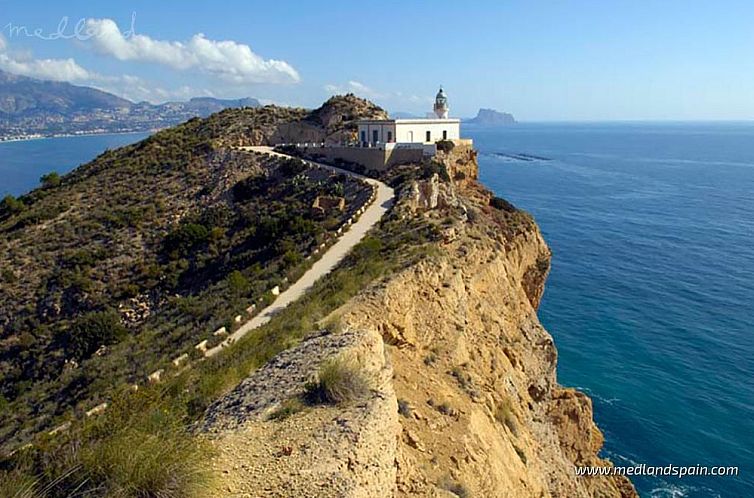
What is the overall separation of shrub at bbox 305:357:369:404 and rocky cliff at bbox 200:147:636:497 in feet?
0.79

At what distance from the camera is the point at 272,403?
1070cm

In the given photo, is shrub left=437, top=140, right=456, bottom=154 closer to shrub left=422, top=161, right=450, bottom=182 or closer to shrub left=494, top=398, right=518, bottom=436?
shrub left=422, top=161, right=450, bottom=182

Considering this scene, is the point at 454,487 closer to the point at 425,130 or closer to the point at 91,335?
the point at 91,335

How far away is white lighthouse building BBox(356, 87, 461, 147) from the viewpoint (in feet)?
141

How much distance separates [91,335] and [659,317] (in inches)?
1600

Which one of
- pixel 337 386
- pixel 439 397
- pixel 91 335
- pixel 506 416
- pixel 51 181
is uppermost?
pixel 51 181

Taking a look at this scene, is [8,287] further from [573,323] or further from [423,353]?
[573,323]

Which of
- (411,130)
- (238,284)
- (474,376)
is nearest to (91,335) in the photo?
(238,284)

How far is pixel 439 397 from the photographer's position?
1515 centimetres

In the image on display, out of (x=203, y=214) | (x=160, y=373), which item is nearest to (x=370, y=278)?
(x=160, y=373)

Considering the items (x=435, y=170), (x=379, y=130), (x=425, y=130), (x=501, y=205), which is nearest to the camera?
(x=435, y=170)

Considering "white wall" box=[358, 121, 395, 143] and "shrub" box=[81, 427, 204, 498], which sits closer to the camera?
"shrub" box=[81, 427, 204, 498]

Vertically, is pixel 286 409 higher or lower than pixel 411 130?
Result: lower

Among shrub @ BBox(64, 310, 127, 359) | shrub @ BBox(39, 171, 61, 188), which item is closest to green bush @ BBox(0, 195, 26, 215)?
shrub @ BBox(39, 171, 61, 188)
